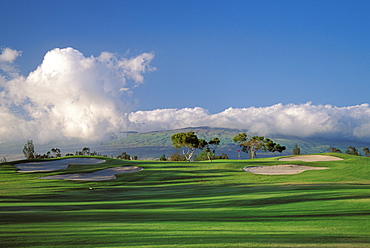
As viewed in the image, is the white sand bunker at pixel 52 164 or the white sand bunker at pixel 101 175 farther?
the white sand bunker at pixel 52 164

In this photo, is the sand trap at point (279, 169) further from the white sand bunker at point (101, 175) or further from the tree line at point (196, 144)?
the tree line at point (196, 144)

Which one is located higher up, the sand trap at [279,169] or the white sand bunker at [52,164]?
the white sand bunker at [52,164]

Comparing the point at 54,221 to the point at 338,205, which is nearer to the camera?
the point at 54,221

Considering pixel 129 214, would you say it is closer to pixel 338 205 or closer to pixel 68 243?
pixel 68 243

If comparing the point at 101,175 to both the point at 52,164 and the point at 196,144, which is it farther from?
the point at 196,144

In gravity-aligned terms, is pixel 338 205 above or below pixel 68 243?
below

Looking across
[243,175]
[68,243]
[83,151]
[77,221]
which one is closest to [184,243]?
[68,243]

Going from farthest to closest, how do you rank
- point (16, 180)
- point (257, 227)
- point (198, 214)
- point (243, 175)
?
point (243, 175) < point (16, 180) < point (198, 214) < point (257, 227)

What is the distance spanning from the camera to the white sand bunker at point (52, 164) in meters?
45.8

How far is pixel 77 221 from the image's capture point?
41.1ft

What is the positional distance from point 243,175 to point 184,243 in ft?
112

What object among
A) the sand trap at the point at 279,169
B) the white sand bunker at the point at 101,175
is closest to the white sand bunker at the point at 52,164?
the white sand bunker at the point at 101,175

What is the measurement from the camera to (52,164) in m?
50.4

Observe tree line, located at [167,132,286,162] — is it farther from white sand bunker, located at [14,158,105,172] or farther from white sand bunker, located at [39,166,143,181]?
white sand bunker, located at [39,166,143,181]
